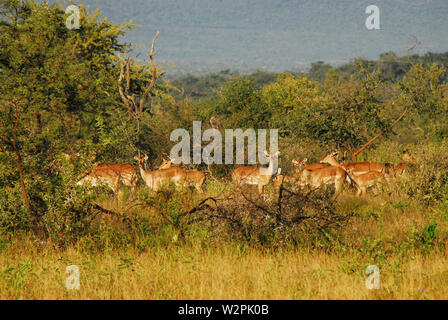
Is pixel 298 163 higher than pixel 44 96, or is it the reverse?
pixel 44 96

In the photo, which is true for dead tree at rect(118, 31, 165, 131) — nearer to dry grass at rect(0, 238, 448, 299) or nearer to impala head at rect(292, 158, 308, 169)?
impala head at rect(292, 158, 308, 169)

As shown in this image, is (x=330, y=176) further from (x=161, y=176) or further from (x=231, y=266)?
(x=231, y=266)

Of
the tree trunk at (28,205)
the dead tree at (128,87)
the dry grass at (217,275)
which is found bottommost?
the dry grass at (217,275)

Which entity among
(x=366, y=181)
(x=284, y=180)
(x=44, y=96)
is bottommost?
(x=284, y=180)

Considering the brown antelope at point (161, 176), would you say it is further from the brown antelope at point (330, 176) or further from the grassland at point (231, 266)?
the grassland at point (231, 266)

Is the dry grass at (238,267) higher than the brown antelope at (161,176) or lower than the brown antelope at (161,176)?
lower

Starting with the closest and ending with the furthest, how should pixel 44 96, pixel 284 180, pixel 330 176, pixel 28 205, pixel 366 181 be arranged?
pixel 28 205 < pixel 284 180 < pixel 366 181 < pixel 330 176 < pixel 44 96

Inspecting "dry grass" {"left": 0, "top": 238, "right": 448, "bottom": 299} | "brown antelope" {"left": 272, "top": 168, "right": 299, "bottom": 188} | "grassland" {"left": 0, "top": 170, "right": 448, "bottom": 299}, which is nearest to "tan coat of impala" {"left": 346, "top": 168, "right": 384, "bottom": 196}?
"brown antelope" {"left": 272, "top": 168, "right": 299, "bottom": 188}

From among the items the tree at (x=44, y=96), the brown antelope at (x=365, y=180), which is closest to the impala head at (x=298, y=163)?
the brown antelope at (x=365, y=180)

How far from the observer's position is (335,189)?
41.1ft

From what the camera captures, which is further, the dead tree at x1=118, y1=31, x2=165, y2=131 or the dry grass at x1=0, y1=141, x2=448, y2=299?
the dead tree at x1=118, y1=31, x2=165, y2=131

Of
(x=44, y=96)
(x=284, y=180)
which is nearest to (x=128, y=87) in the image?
(x=44, y=96)
